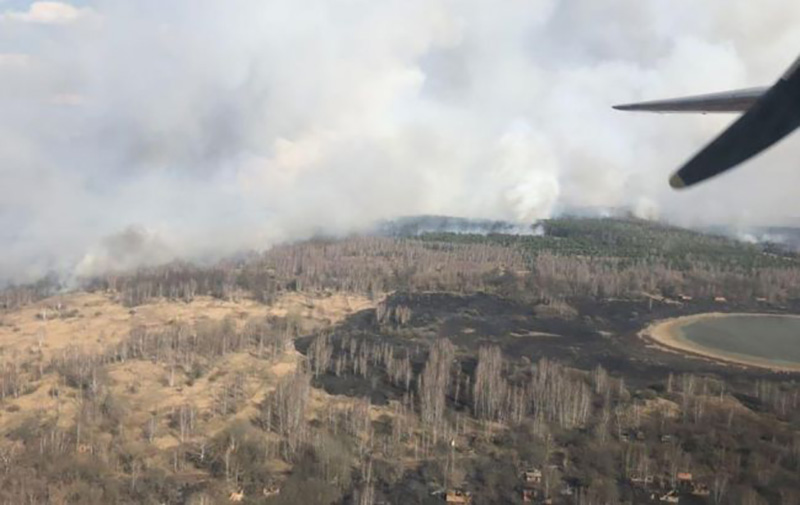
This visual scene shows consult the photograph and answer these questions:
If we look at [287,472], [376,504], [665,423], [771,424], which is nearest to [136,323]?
[287,472]

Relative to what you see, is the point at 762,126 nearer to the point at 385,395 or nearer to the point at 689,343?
the point at 385,395

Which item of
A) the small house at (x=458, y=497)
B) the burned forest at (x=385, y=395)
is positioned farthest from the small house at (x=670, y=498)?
the small house at (x=458, y=497)

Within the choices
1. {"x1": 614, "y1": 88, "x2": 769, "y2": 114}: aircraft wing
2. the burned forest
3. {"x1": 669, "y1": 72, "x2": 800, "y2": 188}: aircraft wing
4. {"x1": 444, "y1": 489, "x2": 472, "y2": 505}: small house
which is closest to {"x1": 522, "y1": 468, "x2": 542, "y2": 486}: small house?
the burned forest

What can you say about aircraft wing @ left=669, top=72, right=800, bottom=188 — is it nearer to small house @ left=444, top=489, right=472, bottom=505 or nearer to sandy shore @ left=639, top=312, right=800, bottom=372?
small house @ left=444, top=489, right=472, bottom=505

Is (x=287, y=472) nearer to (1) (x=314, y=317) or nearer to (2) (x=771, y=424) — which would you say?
(2) (x=771, y=424)

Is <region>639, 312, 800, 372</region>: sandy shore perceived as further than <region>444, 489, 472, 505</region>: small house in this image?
Yes

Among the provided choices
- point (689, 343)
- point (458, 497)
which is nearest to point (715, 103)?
point (458, 497)
